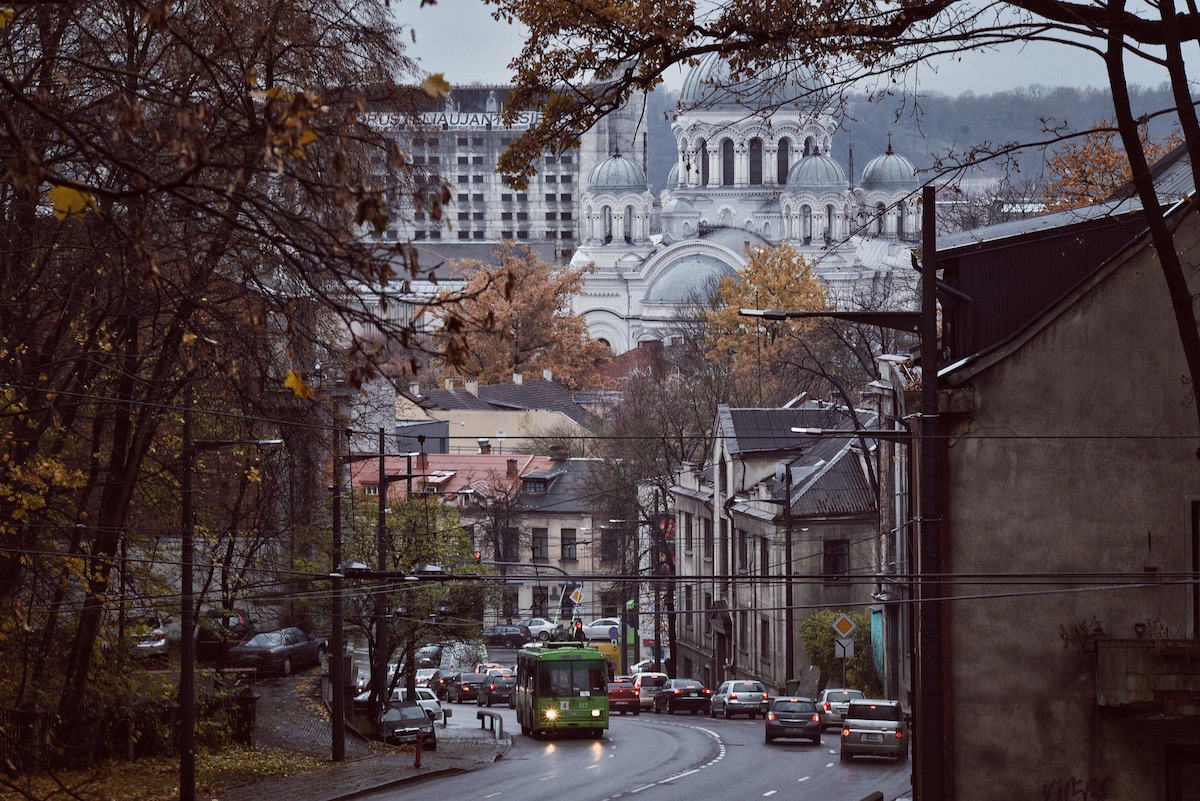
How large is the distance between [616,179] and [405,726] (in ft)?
419

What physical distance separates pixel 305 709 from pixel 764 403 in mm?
38797

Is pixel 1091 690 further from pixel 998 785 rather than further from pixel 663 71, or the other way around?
pixel 663 71

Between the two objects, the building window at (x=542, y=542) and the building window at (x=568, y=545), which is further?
the building window at (x=542, y=542)

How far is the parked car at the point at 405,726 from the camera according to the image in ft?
126

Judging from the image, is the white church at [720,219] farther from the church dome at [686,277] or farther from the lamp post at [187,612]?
the lamp post at [187,612]

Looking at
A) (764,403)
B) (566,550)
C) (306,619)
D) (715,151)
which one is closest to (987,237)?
(306,619)

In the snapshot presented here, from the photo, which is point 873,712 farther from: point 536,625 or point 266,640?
point 536,625

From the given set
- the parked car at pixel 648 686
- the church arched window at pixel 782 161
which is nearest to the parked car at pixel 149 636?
the parked car at pixel 648 686

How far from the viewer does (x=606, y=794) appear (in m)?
26.9

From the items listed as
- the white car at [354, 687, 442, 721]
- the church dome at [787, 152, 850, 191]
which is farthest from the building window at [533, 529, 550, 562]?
→ the church dome at [787, 152, 850, 191]

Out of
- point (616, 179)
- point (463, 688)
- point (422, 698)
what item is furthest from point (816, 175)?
point (422, 698)

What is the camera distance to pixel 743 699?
46.4m

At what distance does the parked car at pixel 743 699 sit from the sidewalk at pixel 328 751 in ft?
23.3

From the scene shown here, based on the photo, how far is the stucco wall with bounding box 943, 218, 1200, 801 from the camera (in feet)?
53.8
